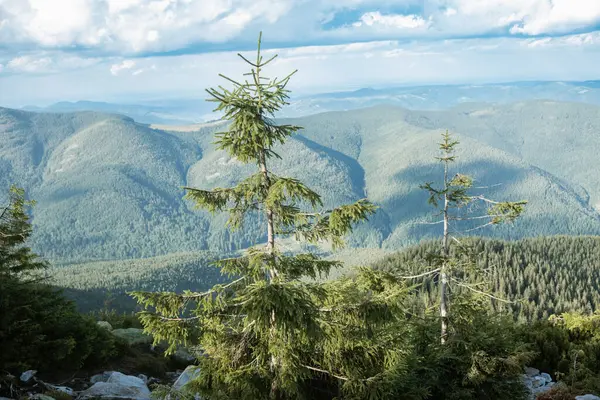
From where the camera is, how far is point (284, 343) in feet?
41.9

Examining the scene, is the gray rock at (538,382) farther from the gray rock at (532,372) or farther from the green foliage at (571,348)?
the gray rock at (532,372)

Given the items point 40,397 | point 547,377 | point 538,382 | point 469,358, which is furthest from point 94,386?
point 547,377

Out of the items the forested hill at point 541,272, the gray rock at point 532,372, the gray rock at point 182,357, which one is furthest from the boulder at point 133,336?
the forested hill at point 541,272

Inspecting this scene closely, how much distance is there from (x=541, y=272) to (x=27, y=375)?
174849 mm

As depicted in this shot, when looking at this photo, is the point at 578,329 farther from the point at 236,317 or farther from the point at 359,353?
the point at 236,317

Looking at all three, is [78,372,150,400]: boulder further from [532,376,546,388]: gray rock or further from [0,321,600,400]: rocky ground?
[532,376,546,388]: gray rock

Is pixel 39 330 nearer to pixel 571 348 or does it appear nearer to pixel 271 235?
pixel 271 235

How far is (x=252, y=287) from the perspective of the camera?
38.9 feet

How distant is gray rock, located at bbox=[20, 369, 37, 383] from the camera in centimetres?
1798

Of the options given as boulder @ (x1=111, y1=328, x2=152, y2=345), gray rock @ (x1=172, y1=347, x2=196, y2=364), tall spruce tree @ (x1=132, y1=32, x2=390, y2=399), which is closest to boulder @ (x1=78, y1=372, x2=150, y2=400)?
tall spruce tree @ (x1=132, y1=32, x2=390, y2=399)

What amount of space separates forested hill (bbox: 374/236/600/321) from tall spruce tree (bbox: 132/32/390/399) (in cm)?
12694

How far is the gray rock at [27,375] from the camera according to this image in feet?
59.0

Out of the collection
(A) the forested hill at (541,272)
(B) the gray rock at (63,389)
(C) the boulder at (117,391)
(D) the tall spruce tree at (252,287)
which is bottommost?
(A) the forested hill at (541,272)

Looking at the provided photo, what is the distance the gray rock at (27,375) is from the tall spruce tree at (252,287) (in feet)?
27.5
